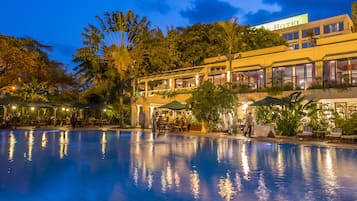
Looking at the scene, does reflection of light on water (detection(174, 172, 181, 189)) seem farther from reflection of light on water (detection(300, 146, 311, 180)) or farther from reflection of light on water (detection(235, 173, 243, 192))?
reflection of light on water (detection(300, 146, 311, 180))

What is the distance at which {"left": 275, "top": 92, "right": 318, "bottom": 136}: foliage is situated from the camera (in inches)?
791

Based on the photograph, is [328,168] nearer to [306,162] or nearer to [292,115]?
[306,162]

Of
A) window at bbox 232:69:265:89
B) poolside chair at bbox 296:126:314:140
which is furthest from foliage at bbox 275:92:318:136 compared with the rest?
window at bbox 232:69:265:89

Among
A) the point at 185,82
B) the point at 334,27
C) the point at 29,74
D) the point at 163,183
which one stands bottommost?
the point at 163,183

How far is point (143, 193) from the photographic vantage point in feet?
23.4

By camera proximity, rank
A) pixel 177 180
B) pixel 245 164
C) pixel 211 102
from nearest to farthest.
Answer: pixel 177 180 < pixel 245 164 < pixel 211 102

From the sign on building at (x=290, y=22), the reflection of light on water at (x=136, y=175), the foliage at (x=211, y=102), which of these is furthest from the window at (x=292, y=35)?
the reflection of light on water at (x=136, y=175)

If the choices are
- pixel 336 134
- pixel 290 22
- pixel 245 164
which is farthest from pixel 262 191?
pixel 290 22

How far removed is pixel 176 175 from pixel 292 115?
13.6 m

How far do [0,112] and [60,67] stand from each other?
12.2 metres

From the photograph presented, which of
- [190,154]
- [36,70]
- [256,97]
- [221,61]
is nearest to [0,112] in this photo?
[36,70]

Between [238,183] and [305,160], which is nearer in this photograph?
[238,183]

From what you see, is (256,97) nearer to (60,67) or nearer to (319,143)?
(319,143)

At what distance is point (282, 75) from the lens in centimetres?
2506
